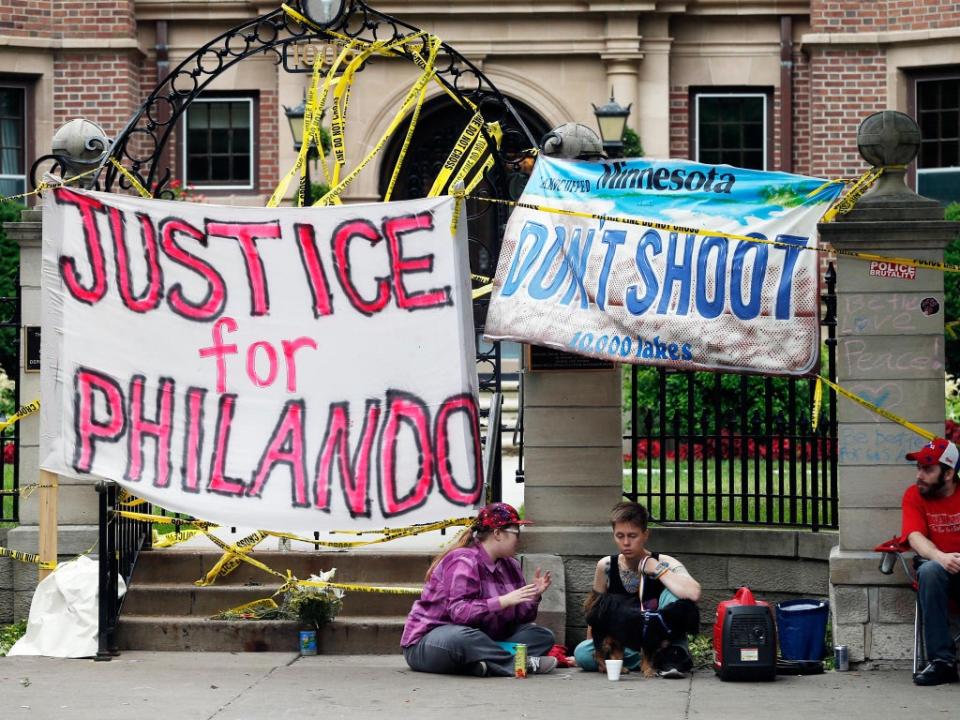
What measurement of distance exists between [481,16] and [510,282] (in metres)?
12.1

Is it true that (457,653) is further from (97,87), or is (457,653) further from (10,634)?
(97,87)

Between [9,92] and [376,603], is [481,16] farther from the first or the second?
[376,603]

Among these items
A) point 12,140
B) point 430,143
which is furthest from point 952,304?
point 12,140

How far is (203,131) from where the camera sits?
22156mm

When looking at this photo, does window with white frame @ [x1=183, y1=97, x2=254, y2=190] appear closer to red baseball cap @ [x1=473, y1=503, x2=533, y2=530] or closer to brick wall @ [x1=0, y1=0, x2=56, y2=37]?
brick wall @ [x1=0, y1=0, x2=56, y2=37]

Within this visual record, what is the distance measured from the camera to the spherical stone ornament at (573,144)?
1053 cm

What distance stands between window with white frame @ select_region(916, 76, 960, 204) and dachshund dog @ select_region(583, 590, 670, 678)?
13543mm

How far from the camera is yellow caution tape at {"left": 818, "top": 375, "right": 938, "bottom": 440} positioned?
30.5ft

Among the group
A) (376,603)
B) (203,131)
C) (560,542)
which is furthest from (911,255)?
(203,131)

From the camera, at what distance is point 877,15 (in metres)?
20.8

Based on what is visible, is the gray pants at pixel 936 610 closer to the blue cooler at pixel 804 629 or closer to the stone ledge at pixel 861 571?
the stone ledge at pixel 861 571

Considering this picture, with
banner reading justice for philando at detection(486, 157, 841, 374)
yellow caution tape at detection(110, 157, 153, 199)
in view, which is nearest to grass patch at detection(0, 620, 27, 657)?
yellow caution tape at detection(110, 157, 153, 199)

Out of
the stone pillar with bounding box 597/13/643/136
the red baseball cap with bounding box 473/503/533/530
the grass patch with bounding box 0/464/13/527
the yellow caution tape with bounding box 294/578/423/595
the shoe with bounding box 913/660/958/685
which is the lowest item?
the shoe with bounding box 913/660/958/685

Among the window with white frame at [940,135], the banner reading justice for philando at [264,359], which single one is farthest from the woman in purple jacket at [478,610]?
the window with white frame at [940,135]
